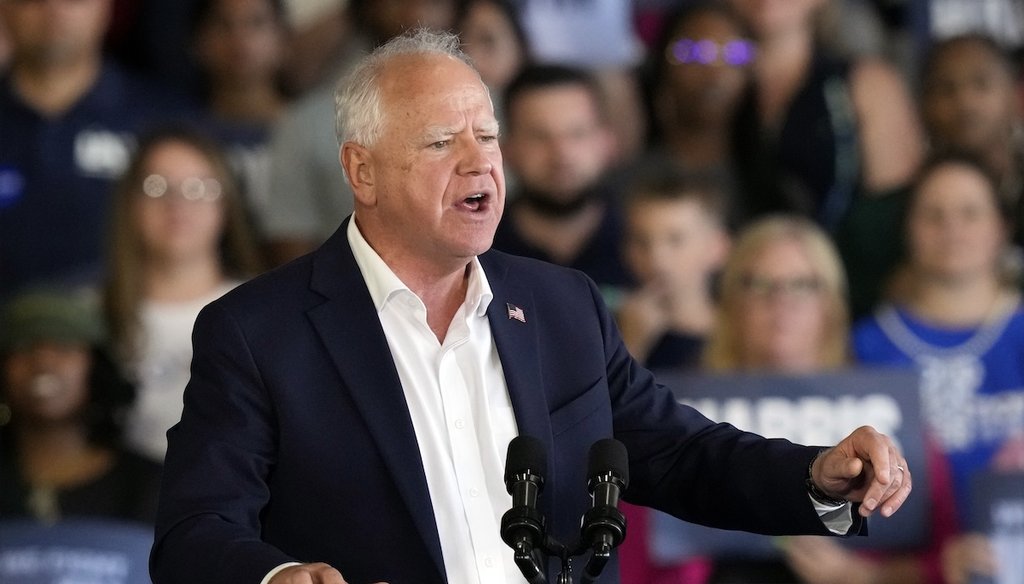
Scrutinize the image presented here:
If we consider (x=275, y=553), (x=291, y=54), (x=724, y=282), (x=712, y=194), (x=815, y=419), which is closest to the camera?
(x=275, y=553)

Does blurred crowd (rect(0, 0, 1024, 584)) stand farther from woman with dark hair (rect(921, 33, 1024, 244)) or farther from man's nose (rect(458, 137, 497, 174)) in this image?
man's nose (rect(458, 137, 497, 174))

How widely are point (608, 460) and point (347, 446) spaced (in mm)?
423

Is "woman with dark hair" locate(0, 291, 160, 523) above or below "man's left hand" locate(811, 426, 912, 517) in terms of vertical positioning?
below

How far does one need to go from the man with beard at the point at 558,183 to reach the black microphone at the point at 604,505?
3.38 meters

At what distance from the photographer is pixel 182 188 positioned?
5.38 meters

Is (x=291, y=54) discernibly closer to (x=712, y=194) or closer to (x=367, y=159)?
(x=712, y=194)

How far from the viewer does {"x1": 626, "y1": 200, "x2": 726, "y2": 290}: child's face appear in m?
5.59

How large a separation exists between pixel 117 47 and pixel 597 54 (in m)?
1.92

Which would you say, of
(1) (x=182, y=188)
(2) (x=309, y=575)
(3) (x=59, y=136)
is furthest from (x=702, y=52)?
(2) (x=309, y=575)

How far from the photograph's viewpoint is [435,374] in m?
2.50

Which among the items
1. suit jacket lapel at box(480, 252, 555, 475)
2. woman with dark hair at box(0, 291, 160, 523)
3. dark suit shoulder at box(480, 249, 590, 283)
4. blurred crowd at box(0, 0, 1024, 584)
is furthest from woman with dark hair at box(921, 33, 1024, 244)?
suit jacket lapel at box(480, 252, 555, 475)

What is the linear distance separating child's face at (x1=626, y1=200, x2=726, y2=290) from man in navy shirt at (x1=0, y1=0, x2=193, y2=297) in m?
1.89

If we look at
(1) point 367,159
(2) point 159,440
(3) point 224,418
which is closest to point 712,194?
(2) point 159,440

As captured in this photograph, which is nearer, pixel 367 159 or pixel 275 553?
pixel 275 553
